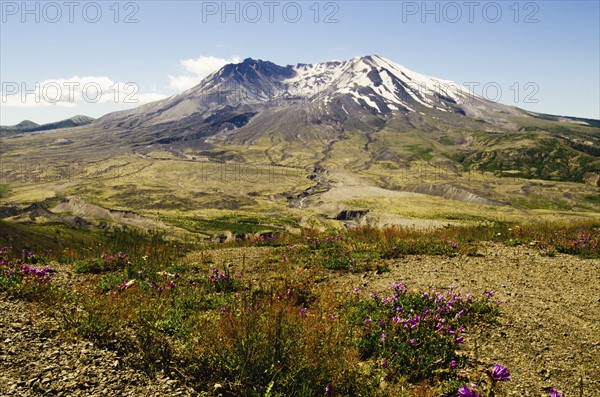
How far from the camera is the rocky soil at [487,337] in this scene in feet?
14.3

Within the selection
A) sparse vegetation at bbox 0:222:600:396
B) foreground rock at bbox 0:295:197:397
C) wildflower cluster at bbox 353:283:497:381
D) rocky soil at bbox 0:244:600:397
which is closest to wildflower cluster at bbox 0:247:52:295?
sparse vegetation at bbox 0:222:600:396

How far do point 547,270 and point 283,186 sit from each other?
131 m

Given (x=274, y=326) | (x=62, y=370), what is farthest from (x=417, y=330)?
(x=62, y=370)

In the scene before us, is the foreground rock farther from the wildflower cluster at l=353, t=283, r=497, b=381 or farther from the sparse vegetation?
the wildflower cluster at l=353, t=283, r=497, b=381

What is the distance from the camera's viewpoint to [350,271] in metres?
10.5

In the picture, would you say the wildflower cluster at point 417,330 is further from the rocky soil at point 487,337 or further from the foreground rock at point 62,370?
the foreground rock at point 62,370

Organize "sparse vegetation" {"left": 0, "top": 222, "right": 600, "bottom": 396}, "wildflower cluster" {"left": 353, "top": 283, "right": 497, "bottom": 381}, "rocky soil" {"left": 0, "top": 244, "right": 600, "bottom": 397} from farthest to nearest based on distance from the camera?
"wildflower cluster" {"left": 353, "top": 283, "right": 497, "bottom": 381} < "sparse vegetation" {"left": 0, "top": 222, "right": 600, "bottom": 396} < "rocky soil" {"left": 0, "top": 244, "right": 600, "bottom": 397}

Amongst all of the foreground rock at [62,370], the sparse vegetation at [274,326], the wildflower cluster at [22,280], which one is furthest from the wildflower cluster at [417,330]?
the wildflower cluster at [22,280]

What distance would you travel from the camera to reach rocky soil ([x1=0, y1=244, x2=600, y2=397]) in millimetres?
4359

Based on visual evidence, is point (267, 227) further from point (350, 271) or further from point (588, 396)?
point (588, 396)

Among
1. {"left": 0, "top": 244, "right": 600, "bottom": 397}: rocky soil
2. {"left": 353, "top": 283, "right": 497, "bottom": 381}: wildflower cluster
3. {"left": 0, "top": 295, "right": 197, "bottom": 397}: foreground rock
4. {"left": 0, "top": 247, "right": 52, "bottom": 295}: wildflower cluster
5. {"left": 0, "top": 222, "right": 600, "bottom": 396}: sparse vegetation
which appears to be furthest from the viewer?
{"left": 0, "top": 247, "right": 52, "bottom": 295}: wildflower cluster

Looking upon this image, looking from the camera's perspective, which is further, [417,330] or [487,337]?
[487,337]

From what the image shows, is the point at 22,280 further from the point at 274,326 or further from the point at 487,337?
the point at 487,337

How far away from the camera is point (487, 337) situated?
659 centimetres
